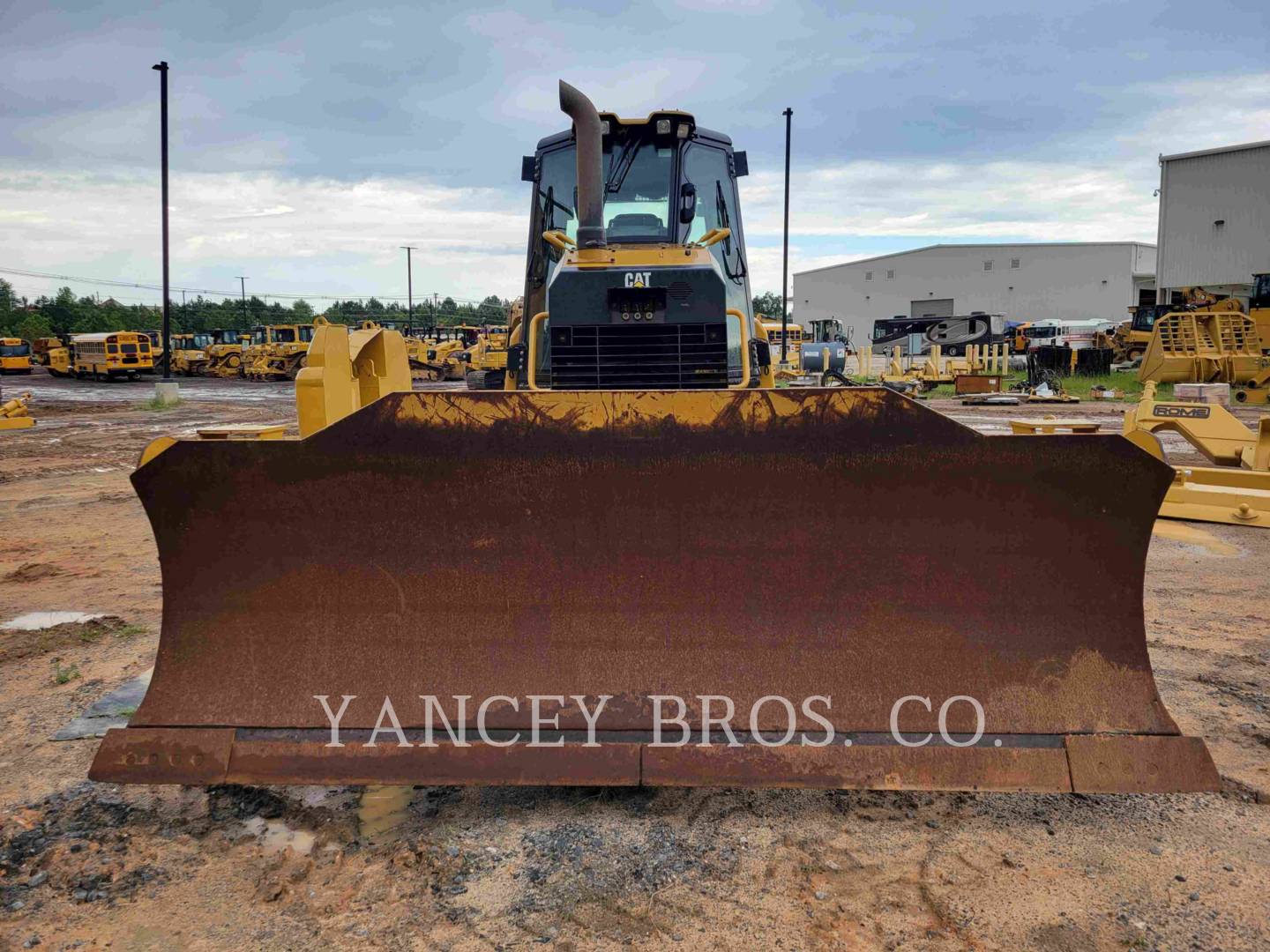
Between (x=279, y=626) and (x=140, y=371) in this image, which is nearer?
(x=279, y=626)

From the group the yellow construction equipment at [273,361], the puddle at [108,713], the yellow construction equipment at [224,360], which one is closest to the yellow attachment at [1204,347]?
the puddle at [108,713]

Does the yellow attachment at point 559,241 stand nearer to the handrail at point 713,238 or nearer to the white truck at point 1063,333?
the handrail at point 713,238

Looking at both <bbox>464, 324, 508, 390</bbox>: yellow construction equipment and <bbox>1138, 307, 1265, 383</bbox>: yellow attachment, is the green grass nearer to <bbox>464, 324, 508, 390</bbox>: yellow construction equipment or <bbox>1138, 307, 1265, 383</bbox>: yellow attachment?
<bbox>1138, 307, 1265, 383</bbox>: yellow attachment

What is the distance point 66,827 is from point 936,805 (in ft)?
8.28

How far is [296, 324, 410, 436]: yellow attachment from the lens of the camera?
3674 millimetres

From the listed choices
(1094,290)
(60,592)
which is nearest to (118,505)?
(60,592)

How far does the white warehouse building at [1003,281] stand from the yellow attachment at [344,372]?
57350 mm

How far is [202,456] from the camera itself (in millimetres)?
2754

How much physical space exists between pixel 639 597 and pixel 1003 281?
62.0m

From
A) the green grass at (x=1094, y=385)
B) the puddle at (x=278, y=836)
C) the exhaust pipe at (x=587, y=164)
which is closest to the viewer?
the puddle at (x=278, y=836)

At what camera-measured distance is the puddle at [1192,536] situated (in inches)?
242

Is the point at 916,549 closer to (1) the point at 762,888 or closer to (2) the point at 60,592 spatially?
(1) the point at 762,888

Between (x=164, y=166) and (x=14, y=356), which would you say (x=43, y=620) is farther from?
(x=14, y=356)

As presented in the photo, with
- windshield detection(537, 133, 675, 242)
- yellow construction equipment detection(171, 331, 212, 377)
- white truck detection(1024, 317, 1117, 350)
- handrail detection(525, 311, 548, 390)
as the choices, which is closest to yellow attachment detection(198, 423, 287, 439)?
handrail detection(525, 311, 548, 390)
